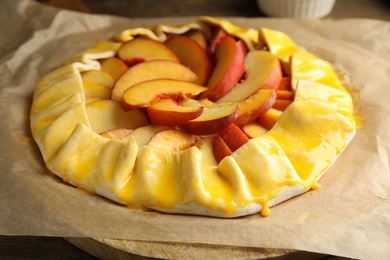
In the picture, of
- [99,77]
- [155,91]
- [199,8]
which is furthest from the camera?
[199,8]

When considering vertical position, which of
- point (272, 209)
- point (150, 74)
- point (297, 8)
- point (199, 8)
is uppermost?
point (150, 74)

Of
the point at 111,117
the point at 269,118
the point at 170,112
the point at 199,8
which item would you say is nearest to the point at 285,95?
the point at 269,118

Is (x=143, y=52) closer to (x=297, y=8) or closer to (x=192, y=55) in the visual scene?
(x=192, y=55)

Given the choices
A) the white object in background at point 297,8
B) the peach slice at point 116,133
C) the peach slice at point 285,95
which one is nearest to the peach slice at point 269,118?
the peach slice at point 285,95

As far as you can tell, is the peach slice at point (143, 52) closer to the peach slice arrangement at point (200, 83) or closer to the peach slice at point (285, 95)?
the peach slice arrangement at point (200, 83)

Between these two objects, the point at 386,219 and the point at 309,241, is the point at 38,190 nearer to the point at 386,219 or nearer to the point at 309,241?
the point at 309,241

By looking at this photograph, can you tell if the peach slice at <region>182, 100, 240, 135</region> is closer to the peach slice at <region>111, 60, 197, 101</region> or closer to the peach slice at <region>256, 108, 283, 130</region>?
the peach slice at <region>256, 108, 283, 130</region>

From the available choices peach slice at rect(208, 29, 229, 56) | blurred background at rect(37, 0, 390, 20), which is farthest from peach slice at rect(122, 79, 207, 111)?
blurred background at rect(37, 0, 390, 20)
